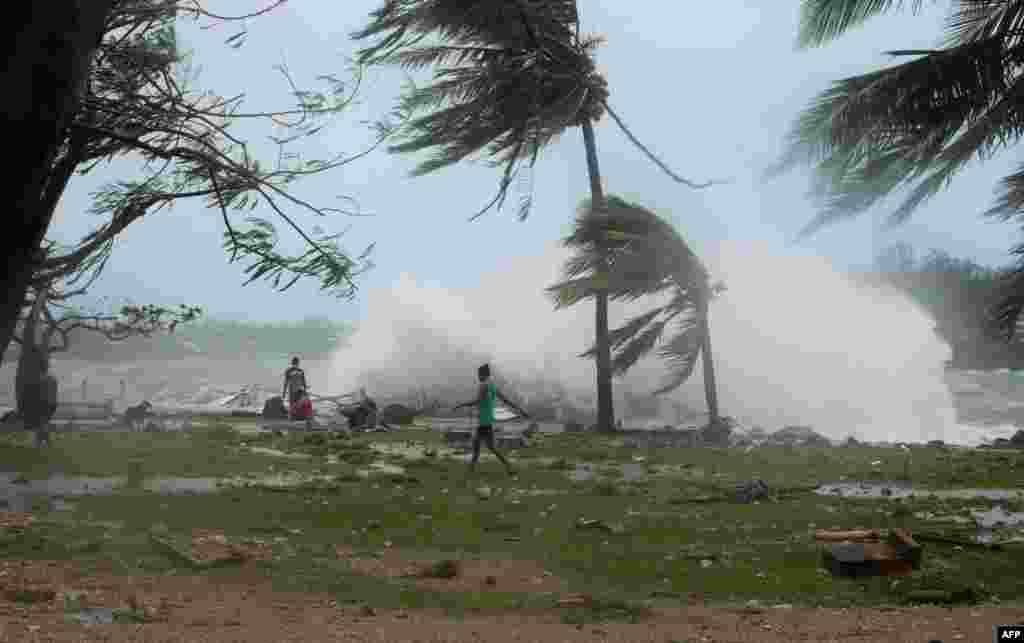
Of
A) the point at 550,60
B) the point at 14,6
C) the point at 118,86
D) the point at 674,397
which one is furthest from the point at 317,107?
the point at 674,397

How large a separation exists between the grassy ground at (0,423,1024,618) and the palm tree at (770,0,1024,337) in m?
3.10

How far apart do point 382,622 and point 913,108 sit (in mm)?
6158

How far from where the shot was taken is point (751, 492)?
11719 mm

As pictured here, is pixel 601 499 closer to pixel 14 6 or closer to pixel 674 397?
pixel 14 6

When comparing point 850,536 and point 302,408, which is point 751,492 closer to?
point 850,536

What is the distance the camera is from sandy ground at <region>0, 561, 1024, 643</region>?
19.1 ft

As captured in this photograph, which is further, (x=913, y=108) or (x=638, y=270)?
(x=638, y=270)

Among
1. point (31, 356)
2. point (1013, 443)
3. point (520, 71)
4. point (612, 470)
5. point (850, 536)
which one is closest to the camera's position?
point (520, 71)

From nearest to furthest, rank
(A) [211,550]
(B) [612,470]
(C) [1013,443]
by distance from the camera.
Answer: (A) [211,550] → (B) [612,470] → (C) [1013,443]

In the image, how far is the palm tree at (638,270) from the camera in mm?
21672

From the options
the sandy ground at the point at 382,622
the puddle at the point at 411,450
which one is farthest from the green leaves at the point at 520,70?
the puddle at the point at 411,450

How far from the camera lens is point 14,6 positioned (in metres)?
2.59

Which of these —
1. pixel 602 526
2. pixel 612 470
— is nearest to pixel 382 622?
pixel 602 526

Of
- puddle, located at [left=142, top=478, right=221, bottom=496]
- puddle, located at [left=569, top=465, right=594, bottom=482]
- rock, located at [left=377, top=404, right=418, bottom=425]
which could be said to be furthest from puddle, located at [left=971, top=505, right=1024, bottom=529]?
rock, located at [left=377, top=404, right=418, bottom=425]
